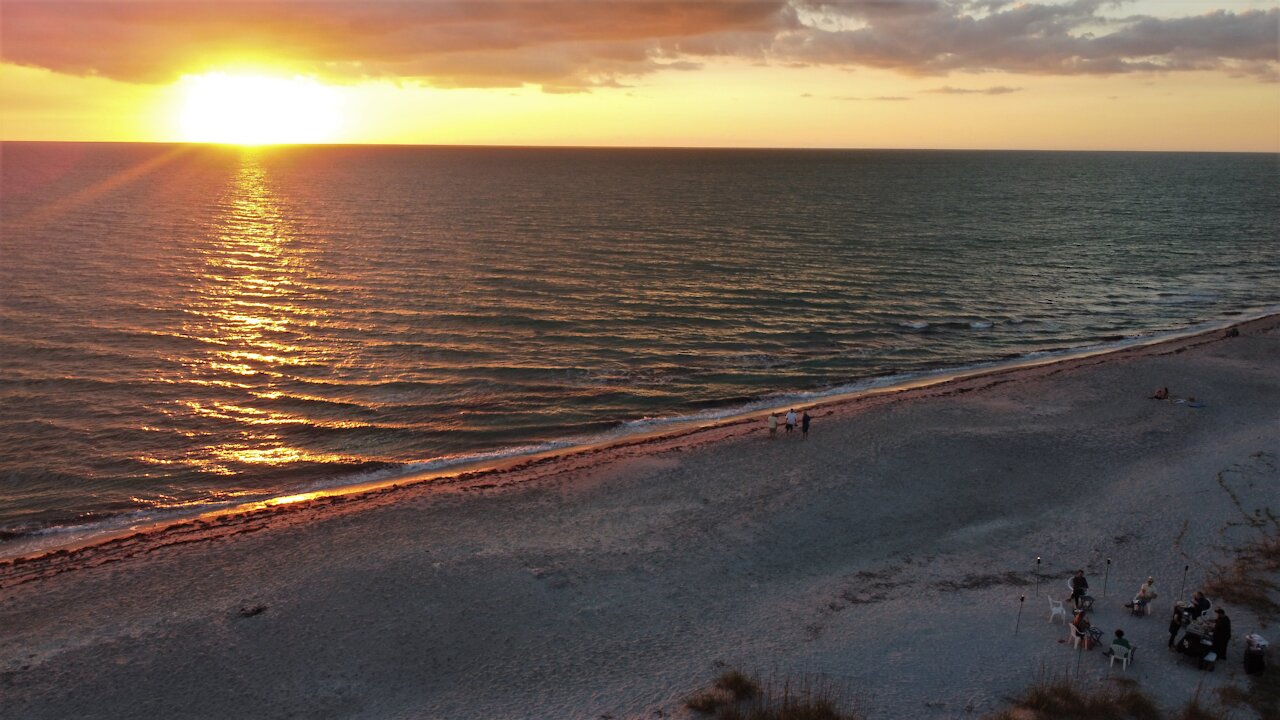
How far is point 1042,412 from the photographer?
36.4m

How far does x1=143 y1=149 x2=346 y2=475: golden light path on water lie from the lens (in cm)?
3256

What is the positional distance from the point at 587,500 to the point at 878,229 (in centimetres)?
7307

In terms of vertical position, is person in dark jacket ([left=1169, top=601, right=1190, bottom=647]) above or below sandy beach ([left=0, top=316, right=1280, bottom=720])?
above

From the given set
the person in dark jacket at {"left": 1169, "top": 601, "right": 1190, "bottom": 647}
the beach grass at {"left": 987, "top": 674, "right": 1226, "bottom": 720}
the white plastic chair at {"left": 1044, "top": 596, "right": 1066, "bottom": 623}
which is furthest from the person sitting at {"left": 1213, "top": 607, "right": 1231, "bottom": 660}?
the white plastic chair at {"left": 1044, "top": 596, "right": 1066, "bottom": 623}

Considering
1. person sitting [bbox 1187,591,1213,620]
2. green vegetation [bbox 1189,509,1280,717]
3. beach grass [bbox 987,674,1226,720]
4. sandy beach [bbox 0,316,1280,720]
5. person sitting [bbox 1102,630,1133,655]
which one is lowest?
sandy beach [bbox 0,316,1280,720]

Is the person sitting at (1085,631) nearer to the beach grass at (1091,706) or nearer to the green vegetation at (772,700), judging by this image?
the beach grass at (1091,706)

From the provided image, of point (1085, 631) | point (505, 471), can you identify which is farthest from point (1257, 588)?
point (505, 471)

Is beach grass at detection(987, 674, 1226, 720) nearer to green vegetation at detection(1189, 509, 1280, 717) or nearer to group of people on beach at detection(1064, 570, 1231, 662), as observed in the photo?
green vegetation at detection(1189, 509, 1280, 717)

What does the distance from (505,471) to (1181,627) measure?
21.2 m

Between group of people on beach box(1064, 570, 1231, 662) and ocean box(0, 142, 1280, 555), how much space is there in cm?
1991

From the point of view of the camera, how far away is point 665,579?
22469 millimetres

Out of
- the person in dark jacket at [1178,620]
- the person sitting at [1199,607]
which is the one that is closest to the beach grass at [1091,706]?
the person in dark jacket at [1178,620]

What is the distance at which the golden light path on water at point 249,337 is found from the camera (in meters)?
32.6

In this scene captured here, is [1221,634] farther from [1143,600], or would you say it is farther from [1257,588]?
[1257,588]
